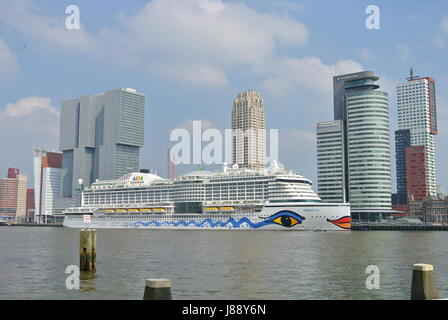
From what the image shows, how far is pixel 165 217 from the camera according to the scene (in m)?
138

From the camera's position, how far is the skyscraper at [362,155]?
170750 millimetres

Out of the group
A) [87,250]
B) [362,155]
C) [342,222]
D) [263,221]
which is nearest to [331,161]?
[362,155]

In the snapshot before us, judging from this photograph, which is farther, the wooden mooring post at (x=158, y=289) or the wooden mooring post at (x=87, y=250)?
the wooden mooring post at (x=87, y=250)

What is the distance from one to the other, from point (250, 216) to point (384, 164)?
71.2 metres

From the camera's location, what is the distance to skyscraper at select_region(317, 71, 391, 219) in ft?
560

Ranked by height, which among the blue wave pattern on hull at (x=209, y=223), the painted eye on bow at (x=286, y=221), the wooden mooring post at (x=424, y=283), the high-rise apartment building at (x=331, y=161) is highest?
the high-rise apartment building at (x=331, y=161)

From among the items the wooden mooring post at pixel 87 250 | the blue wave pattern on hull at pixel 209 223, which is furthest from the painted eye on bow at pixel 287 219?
the wooden mooring post at pixel 87 250

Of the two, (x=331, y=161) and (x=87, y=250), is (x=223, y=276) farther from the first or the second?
(x=331, y=161)

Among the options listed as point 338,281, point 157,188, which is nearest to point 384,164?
point 157,188

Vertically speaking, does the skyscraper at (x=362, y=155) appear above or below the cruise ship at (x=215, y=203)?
above

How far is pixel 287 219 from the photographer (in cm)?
11350

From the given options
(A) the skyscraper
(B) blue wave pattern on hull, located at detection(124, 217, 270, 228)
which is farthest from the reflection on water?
(A) the skyscraper

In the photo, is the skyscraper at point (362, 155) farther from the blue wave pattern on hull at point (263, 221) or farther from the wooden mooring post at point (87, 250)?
the wooden mooring post at point (87, 250)
